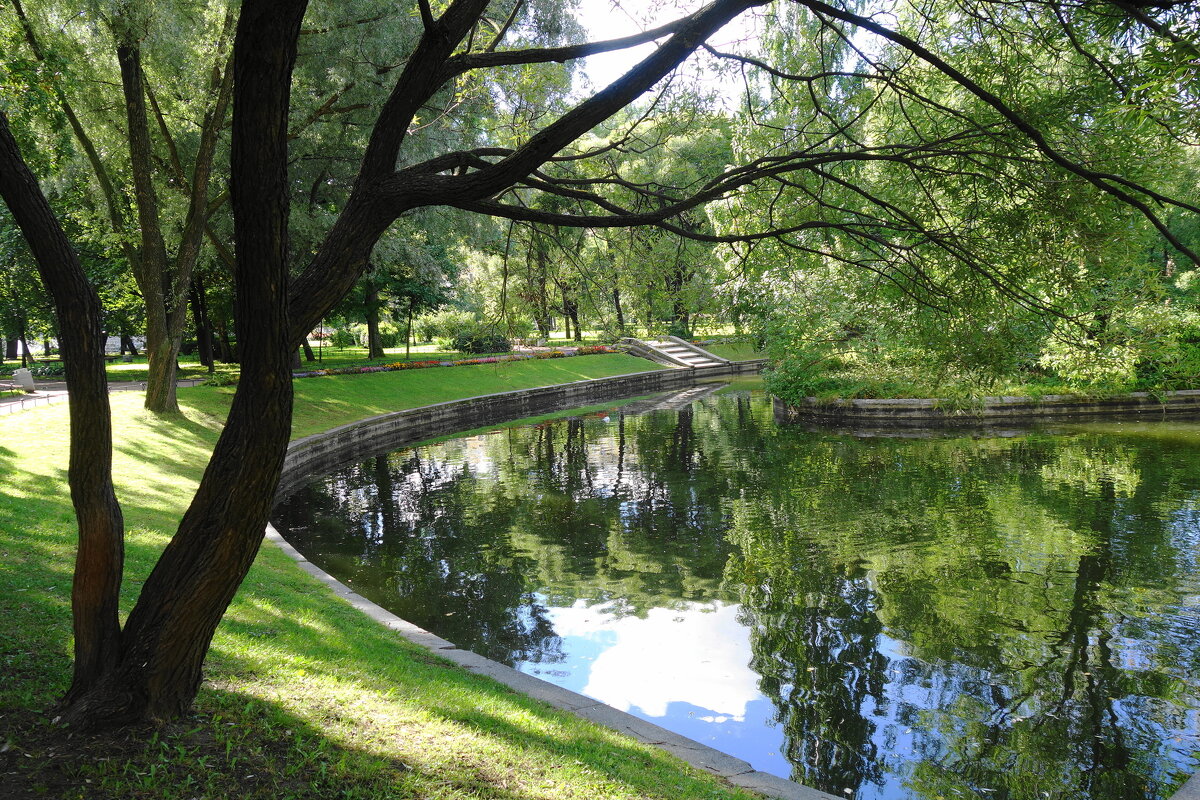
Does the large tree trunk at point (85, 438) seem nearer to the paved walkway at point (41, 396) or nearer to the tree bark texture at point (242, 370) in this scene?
the tree bark texture at point (242, 370)

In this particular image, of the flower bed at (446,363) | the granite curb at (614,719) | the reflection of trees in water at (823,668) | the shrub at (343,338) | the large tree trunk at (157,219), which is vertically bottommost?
the reflection of trees in water at (823,668)

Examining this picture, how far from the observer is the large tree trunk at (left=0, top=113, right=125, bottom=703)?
3.77m

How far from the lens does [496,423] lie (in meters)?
25.1

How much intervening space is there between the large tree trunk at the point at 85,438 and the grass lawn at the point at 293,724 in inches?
17.4

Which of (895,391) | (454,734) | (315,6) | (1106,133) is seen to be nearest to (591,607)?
(454,734)

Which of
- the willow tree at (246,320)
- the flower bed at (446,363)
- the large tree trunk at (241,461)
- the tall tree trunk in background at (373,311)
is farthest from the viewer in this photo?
the tall tree trunk in background at (373,311)

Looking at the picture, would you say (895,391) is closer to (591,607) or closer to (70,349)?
(591,607)

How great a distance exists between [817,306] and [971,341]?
52.1ft

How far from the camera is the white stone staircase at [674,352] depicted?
42000mm

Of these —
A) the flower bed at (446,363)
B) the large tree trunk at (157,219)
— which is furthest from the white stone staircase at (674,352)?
the large tree trunk at (157,219)

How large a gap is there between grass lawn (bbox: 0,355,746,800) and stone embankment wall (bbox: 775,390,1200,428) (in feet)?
58.3

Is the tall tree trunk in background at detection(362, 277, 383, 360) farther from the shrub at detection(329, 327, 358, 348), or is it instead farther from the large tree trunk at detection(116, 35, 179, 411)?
the large tree trunk at detection(116, 35, 179, 411)

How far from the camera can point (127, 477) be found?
11.6m

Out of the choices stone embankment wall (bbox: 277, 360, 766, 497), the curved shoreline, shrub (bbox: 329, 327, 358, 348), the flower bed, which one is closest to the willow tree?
the curved shoreline
